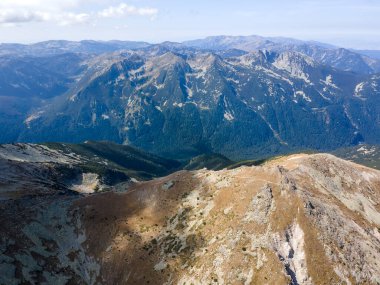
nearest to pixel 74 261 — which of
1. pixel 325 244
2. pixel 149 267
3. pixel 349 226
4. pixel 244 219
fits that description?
pixel 149 267

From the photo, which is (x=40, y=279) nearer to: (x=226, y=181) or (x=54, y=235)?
(x=54, y=235)

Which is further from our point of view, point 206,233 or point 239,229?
point 206,233

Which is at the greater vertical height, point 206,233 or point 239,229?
point 239,229

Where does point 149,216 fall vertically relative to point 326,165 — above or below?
below

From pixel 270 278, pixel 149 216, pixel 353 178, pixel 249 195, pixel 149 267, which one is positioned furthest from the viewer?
pixel 353 178

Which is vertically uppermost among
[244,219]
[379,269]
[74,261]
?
[244,219]

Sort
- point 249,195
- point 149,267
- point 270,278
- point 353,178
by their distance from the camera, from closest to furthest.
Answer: point 270,278, point 149,267, point 249,195, point 353,178

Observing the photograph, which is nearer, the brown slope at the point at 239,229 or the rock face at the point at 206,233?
the brown slope at the point at 239,229

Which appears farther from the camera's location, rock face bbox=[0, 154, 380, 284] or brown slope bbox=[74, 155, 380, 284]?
rock face bbox=[0, 154, 380, 284]
